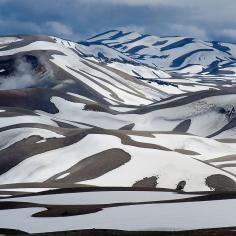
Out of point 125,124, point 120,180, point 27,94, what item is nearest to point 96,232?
point 120,180

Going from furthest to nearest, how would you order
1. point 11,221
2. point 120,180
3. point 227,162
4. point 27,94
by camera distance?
point 27,94, point 227,162, point 120,180, point 11,221

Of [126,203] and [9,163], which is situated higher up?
[126,203]

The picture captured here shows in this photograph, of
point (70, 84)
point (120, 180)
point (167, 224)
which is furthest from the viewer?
point (70, 84)

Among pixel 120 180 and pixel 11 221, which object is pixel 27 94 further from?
pixel 11 221

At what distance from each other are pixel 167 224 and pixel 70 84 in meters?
172

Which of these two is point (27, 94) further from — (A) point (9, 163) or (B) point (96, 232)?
(B) point (96, 232)

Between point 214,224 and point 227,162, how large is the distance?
2318 inches

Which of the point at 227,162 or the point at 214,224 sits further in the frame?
the point at 227,162

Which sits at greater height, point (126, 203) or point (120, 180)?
point (126, 203)

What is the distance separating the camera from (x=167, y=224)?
1097 inches

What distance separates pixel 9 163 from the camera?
89188 millimetres

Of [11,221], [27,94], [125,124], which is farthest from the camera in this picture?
[27,94]

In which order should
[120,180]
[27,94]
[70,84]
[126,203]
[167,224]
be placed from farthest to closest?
1. [70,84]
2. [27,94]
3. [120,180]
4. [126,203]
5. [167,224]

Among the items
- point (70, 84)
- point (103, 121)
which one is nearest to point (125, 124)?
point (103, 121)
